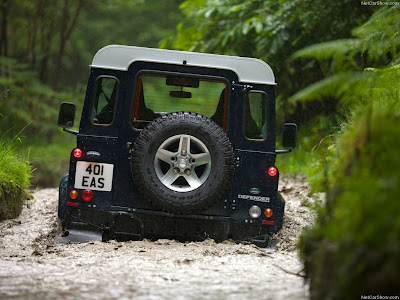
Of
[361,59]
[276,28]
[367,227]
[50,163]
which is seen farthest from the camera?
[50,163]

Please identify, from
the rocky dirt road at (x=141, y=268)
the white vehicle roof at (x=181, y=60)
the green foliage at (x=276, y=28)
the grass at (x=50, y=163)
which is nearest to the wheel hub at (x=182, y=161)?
the rocky dirt road at (x=141, y=268)

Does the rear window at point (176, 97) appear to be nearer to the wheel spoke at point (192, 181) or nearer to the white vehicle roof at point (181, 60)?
the white vehicle roof at point (181, 60)

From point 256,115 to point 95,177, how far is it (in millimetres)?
1848


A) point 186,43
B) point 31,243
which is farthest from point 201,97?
point 186,43

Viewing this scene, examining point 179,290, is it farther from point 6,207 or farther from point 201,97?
point 6,207

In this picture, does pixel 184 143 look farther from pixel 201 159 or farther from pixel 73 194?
pixel 73 194

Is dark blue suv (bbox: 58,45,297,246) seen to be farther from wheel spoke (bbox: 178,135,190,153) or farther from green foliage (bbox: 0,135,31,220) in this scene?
green foliage (bbox: 0,135,31,220)

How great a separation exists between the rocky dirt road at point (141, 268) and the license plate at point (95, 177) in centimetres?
59

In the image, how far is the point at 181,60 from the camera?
708cm

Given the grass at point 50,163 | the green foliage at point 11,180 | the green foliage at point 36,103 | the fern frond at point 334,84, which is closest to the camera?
the fern frond at point 334,84

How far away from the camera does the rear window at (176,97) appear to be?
280 inches

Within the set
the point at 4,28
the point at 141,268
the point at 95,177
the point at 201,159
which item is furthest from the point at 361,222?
the point at 4,28

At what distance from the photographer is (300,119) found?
564 inches

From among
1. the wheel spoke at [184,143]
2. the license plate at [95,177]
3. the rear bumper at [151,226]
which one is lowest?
the rear bumper at [151,226]
